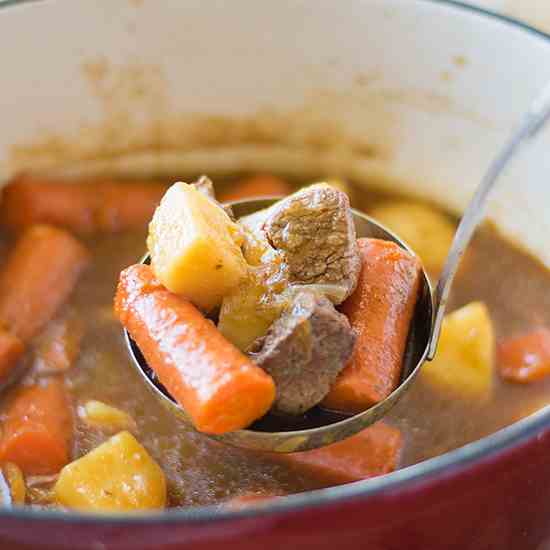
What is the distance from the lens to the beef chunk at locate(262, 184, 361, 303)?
1.48 meters

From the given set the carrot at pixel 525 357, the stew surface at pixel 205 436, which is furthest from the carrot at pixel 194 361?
the carrot at pixel 525 357

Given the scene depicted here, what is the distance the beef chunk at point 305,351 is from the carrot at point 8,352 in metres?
0.67

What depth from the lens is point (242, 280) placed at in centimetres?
143

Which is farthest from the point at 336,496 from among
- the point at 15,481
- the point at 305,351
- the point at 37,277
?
the point at 37,277

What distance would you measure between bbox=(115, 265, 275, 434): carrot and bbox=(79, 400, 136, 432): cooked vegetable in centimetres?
33

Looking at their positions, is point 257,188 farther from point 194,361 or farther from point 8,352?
point 194,361

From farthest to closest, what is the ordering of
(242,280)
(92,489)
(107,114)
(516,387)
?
(107,114) < (516,387) < (92,489) < (242,280)

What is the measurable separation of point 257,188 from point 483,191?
85 cm

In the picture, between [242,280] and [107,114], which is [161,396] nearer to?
[242,280]

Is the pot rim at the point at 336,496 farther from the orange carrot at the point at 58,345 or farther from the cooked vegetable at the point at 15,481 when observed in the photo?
the orange carrot at the point at 58,345

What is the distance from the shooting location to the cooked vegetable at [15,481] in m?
1.59

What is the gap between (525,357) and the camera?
73.2 inches

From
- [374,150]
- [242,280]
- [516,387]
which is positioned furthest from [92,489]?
[374,150]

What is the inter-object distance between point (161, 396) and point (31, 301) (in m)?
0.64
